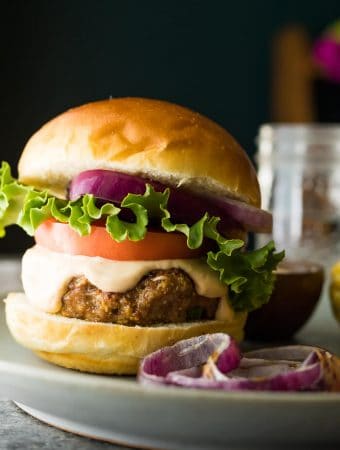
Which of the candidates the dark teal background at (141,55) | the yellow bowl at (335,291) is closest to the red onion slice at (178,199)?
the yellow bowl at (335,291)

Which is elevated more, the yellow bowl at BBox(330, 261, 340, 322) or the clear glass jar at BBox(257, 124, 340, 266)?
the clear glass jar at BBox(257, 124, 340, 266)

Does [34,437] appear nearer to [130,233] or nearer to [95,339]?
[95,339]

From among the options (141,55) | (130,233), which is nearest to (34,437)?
(130,233)

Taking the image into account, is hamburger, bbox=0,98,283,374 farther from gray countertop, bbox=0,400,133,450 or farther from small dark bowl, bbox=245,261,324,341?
small dark bowl, bbox=245,261,324,341

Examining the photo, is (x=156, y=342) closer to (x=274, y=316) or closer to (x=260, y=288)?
(x=260, y=288)

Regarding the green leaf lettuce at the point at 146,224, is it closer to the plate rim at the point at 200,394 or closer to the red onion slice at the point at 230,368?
the red onion slice at the point at 230,368

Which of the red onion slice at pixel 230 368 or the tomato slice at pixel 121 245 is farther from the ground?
the tomato slice at pixel 121 245

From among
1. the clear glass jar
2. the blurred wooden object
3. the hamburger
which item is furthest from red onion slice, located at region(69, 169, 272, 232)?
the blurred wooden object
